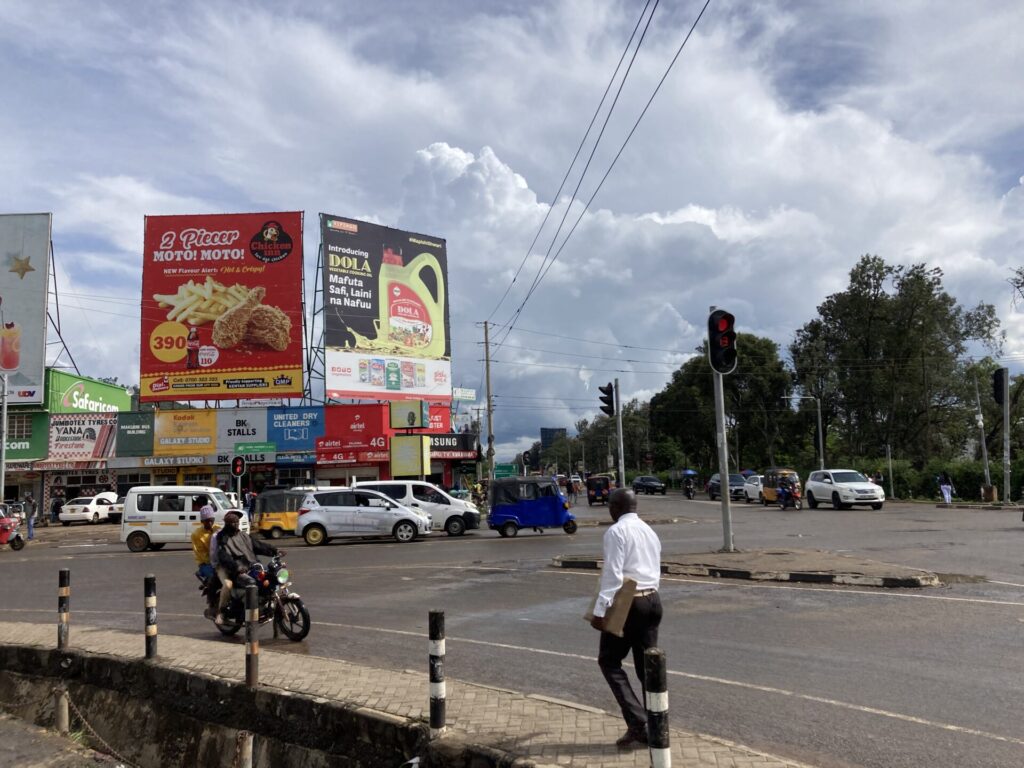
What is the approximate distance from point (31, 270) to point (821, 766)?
49814 millimetres

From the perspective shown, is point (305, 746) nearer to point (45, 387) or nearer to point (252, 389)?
point (252, 389)

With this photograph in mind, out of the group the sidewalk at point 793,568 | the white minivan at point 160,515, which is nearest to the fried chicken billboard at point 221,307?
the white minivan at point 160,515

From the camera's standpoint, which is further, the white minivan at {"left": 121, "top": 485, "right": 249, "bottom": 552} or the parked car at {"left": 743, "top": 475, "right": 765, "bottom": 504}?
the parked car at {"left": 743, "top": 475, "right": 765, "bottom": 504}

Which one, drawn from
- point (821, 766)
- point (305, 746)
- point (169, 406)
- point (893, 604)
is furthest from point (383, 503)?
point (169, 406)

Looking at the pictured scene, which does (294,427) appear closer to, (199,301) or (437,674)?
(199,301)

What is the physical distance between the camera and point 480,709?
5672 mm

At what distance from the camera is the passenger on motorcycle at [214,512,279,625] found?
31.5ft

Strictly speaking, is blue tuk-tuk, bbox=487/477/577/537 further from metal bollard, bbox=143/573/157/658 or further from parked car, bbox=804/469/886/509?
metal bollard, bbox=143/573/157/658

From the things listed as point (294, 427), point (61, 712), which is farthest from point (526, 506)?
point (294, 427)

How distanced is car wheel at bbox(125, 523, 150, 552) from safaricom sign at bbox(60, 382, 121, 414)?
26.7 metres

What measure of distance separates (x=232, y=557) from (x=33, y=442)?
42627 millimetres

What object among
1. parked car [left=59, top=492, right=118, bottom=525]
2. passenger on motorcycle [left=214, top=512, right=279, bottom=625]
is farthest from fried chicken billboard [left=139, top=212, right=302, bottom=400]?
passenger on motorcycle [left=214, top=512, right=279, bottom=625]

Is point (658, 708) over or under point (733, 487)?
over

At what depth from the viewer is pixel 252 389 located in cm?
4353
